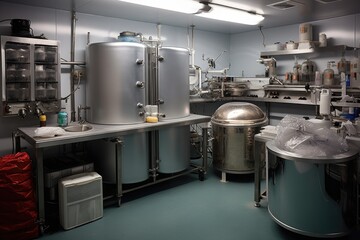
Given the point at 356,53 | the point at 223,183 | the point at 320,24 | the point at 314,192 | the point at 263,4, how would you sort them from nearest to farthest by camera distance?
the point at 314,192 → the point at 263,4 → the point at 223,183 → the point at 356,53 → the point at 320,24

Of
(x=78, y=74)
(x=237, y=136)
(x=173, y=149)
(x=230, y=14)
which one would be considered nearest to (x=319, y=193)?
(x=237, y=136)

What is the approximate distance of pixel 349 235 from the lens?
8.39ft

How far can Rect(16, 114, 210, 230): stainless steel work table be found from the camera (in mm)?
2587

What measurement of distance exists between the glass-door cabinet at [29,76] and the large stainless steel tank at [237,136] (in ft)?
6.88

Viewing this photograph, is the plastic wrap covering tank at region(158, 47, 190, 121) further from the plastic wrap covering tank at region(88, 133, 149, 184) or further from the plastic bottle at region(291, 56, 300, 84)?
the plastic bottle at region(291, 56, 300, 84)

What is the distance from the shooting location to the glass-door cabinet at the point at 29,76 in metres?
3.10

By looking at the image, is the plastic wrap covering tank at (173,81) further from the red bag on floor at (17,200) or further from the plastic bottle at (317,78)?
the plastic bottle at (317,78)

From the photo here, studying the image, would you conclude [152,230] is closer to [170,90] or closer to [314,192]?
[314,192]

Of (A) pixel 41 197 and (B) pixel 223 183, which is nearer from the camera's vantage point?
(A) pixel 41 197

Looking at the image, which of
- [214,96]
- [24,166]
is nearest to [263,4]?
[214,96]

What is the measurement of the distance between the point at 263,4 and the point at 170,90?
1.56m

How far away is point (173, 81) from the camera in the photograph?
3725 mm

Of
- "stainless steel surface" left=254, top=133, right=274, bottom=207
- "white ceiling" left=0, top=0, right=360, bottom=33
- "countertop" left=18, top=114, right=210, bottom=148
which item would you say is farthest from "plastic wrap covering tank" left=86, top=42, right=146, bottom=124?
"stainless steel surface" left=254, top=133, right=274, bottom=207

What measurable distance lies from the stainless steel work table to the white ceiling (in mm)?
1466
